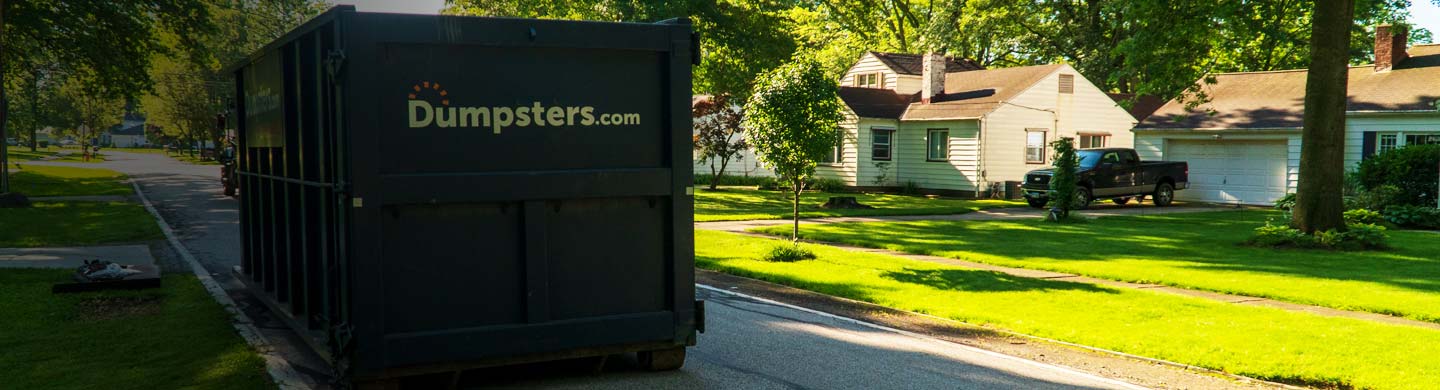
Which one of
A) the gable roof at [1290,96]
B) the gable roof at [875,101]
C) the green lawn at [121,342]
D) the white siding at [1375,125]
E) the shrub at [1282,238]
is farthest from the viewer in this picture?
the gable roof at [875,101]

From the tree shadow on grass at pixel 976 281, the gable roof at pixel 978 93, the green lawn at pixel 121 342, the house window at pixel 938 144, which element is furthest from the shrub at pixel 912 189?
the green lawn at pixel 121 342

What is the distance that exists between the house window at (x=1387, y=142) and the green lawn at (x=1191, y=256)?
6.41 m

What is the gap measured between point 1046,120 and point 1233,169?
6.62 meters

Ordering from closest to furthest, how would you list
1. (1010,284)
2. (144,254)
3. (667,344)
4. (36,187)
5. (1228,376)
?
(667,344), (1228,376), (1010,284), (144,254), (36,187)

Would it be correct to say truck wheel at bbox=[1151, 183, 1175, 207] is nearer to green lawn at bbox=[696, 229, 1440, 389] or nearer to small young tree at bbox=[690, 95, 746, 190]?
small young tree at bbox=[690, 95, 746, 190]

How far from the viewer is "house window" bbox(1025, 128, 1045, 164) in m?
35.1

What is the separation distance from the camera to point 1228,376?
7.62 m

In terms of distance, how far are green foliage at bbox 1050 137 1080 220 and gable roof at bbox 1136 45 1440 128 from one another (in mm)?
3764

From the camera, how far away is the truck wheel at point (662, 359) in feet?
22.2

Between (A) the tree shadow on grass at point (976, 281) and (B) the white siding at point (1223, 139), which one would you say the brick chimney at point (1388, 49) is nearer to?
(B) the white siding at point (1223, 139)

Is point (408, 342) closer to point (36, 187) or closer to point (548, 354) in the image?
point (548, 354)

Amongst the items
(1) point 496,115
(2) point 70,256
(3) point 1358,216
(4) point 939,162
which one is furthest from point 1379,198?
(2) point 70,256

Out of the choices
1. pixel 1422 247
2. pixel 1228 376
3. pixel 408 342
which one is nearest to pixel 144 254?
pixel 408 342

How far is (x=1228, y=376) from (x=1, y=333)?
970cm
